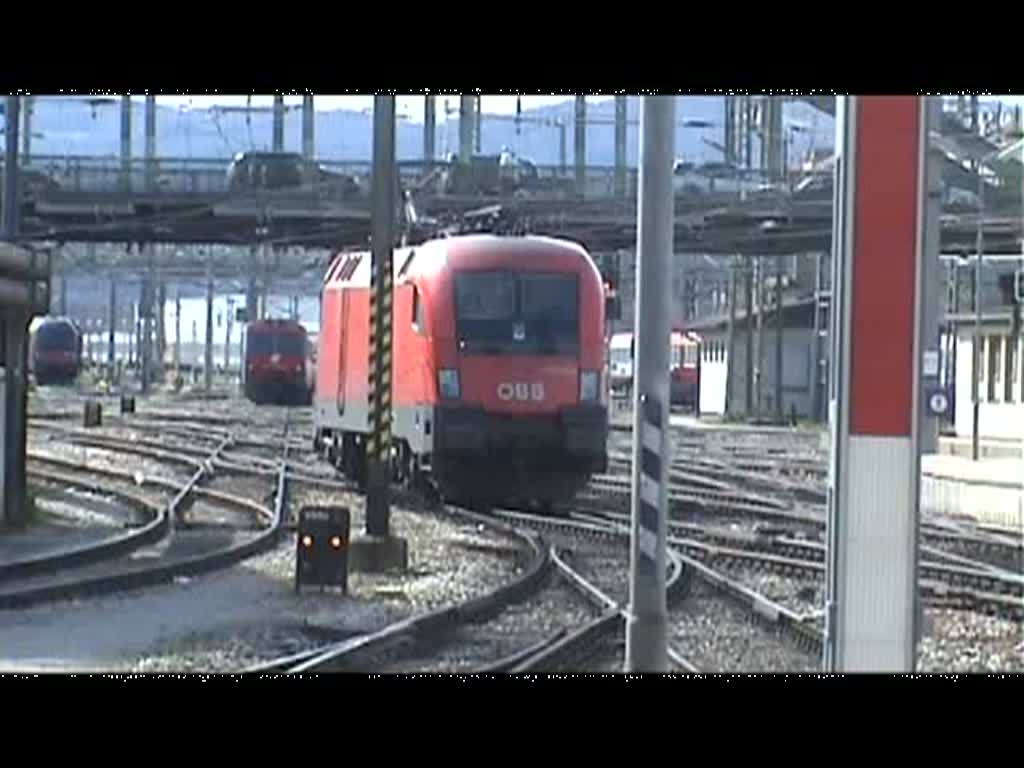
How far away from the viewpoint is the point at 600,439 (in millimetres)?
17859

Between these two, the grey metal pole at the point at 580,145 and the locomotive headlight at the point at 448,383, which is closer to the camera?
the grey metal pole at the point at 580,145

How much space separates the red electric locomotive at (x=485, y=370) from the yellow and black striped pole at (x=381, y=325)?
1.26ft

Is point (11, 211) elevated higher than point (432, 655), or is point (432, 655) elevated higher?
point (11, 211)

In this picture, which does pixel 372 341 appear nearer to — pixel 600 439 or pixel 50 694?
pixel 600 439

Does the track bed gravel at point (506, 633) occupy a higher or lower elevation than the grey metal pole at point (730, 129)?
lower

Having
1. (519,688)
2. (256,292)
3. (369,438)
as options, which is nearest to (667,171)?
(519,688)

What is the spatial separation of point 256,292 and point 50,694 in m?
5.76

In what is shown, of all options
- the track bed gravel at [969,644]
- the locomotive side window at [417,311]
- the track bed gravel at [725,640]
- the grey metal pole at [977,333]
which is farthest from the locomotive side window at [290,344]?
the track bed gravel at [969,644]

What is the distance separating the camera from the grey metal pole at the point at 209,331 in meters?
15.8

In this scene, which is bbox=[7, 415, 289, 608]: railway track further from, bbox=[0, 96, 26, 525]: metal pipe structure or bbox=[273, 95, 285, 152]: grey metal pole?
bbox=[273, 95, 285, 152]: grey metal pole

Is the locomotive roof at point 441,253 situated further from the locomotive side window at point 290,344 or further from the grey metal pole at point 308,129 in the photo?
the grey metal pole at point 308,129

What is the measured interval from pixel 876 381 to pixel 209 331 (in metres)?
8.30

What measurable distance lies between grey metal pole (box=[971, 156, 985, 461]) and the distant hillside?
125 centimetres

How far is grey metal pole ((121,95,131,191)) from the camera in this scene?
1409 centimetres
